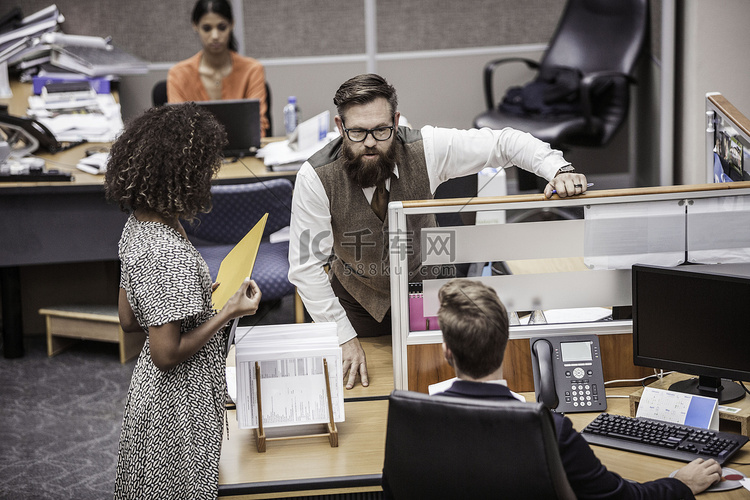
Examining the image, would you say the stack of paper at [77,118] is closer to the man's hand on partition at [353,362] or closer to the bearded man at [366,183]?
the bearded man at [366,183]

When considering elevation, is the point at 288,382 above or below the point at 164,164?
below

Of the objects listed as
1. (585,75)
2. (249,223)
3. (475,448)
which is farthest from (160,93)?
(475,448)

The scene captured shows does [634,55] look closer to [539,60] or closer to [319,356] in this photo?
[539,60]

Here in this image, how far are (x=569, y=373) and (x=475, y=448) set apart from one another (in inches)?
25.7

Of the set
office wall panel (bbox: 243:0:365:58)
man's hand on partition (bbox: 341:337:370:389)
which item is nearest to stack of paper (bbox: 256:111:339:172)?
office wall panel (bbox: 243:0:365:58)

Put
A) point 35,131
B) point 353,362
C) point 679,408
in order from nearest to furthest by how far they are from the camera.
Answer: point 679,408
point 353,362
point 35,131

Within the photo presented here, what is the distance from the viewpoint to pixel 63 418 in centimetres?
286

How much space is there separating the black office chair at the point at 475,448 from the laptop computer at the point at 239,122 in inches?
95.4

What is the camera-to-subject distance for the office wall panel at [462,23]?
459cm

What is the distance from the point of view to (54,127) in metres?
3.70

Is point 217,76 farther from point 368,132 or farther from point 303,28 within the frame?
point 368,132

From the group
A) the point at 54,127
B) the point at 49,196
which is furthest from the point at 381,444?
the point at 54,127

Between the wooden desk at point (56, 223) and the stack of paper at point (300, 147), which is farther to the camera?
the stack of paper at point (300, 147)

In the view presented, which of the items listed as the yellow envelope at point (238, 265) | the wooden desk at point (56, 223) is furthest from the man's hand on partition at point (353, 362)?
the wooden desk at point (56, 223)
